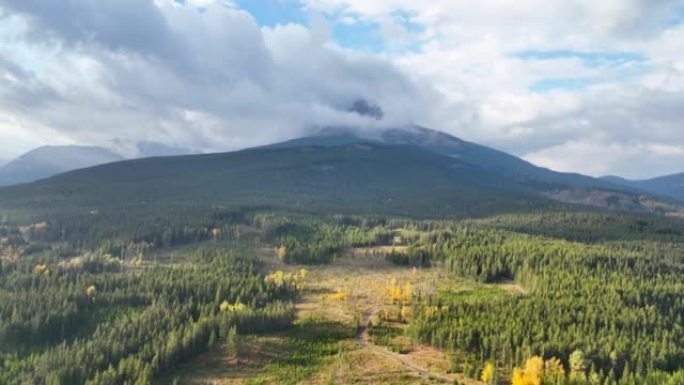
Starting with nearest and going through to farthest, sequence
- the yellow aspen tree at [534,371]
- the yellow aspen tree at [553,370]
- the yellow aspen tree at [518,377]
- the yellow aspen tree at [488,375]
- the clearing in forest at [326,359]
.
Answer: the yellow aspen tree at [534,371], the yellow aspen tree at [518,377], the yellow aspen tree at [488,375], the yellow aspen tree at [553,370], the clearing in forest at [326,359]

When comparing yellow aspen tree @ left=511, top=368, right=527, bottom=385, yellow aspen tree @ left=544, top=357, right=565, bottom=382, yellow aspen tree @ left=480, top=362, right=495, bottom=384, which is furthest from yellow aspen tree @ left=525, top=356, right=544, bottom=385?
yellow aspen tree @ left=480, top=362, right=495, bottom=384

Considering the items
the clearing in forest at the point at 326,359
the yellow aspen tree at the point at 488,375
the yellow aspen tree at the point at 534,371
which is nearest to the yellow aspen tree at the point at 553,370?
the yellow aspen tree at the point at 534,371

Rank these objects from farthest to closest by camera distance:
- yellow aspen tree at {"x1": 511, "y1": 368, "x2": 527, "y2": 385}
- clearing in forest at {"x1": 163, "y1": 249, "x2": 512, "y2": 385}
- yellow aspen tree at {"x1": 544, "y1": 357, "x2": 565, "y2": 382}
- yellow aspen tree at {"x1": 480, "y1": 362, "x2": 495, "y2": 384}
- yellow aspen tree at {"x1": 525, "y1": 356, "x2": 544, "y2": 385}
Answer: clearing in forest at {"x1": 163, "y1": 249, "x2": 512, "y2": 385}, yellow aspen tree at {"x1": 544, "y1": 357, "x2": 565, "y2": 382}, yellow aspen tree at {"x1": 480, "y1": 362, "x2": 495, "y2": 384}, yellow aspen tree at {"x1": 511, "y1": 368, "x2": 527, "y2": 385}, yellow aspen tree at {"x1": 525, "y1": 356, "x2": 544, "y2": 385}

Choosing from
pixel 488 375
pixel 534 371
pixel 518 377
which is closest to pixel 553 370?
pixel 534 371

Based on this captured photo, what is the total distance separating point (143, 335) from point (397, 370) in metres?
69.2

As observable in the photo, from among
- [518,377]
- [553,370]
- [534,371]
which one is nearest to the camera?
[518,377]

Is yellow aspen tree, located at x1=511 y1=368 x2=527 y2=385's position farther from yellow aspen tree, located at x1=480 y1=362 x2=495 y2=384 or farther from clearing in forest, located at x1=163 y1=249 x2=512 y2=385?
clearing in forest, located at x1=163 y1=249 x2=512 y2=385

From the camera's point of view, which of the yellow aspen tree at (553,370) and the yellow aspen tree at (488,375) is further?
the yellow aspen tree at (553,370)

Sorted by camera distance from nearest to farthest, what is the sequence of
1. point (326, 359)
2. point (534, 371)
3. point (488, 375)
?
1. point (534, 371)
2. point (488, 375)
3. point (326, 359)

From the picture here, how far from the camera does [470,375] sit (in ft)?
444

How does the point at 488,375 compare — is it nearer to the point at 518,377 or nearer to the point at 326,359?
the point at 518,377

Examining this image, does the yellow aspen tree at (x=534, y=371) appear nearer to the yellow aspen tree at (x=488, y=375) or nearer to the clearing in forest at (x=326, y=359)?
the yellow aspen tree at (x=488, y=375)

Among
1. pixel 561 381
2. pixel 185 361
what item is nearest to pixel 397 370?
pixel 561 381

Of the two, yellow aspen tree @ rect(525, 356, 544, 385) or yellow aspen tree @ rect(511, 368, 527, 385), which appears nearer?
yellow aspen tree @ rect(525, 356, 544, 385)
